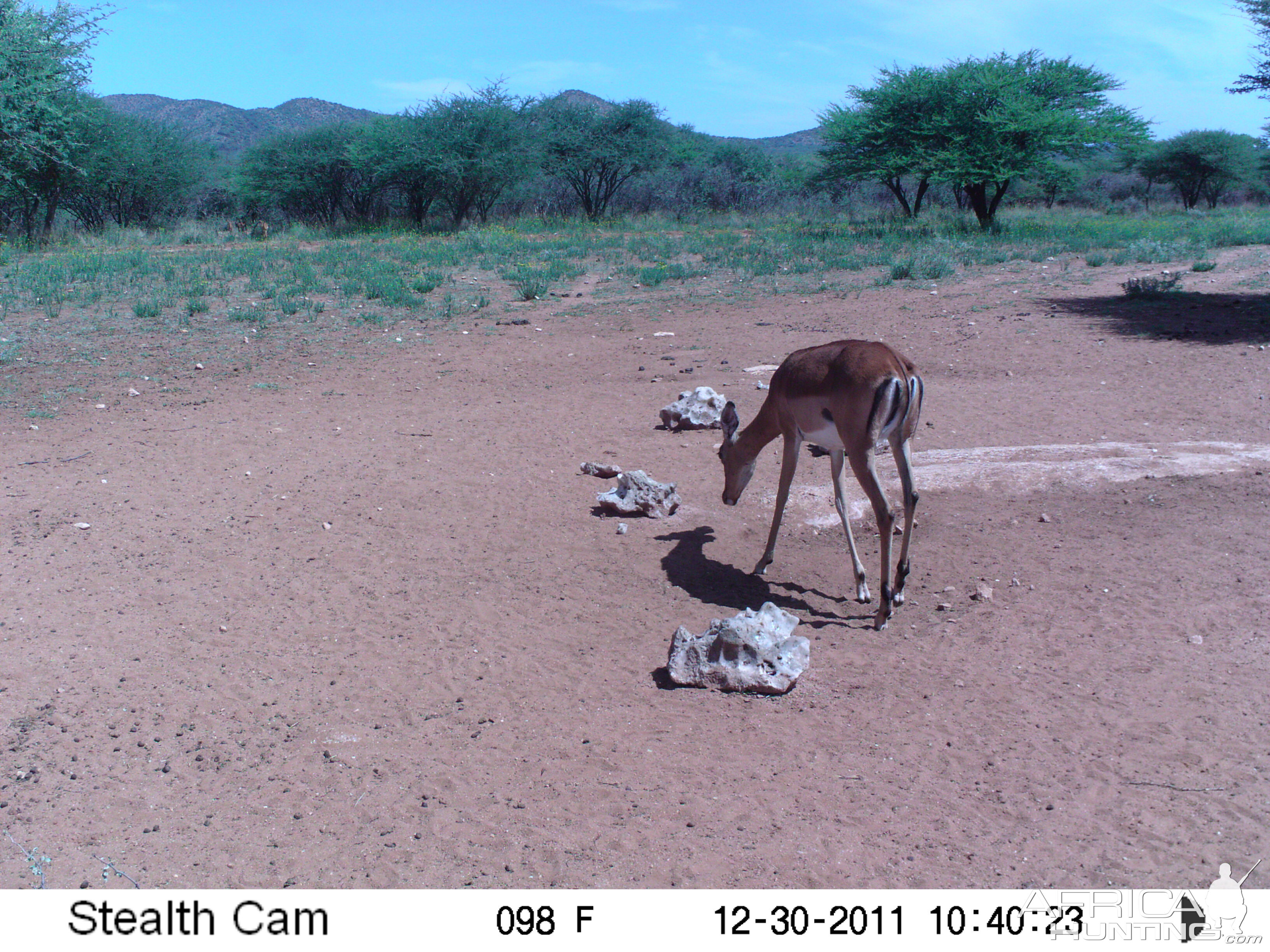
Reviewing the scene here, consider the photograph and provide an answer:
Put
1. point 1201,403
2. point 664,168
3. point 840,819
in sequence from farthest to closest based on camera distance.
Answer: point 664,168
point 1201,403
point 840,819

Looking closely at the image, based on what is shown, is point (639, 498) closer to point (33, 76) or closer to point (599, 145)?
point (33, 76)

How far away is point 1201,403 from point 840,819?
782 centimetres

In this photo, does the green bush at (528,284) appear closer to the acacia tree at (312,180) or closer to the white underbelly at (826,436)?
the white underbelly at (826,436)

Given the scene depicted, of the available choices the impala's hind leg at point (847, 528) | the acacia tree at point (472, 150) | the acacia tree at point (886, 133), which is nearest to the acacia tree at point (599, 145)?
the acacia tree at point (472, 150)

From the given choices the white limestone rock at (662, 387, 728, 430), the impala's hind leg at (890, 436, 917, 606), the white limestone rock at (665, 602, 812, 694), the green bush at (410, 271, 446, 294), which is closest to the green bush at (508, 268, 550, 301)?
the green bush at (410, 271, 446, 294)

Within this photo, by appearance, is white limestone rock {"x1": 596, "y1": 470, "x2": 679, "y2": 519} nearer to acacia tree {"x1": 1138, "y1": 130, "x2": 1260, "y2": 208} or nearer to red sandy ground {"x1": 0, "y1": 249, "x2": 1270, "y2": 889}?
red sandy ground {"x1": 0, "y1": 249, "x2": 1270, "y2": 889}

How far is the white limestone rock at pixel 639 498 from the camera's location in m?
6.92

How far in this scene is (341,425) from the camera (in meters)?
9.34

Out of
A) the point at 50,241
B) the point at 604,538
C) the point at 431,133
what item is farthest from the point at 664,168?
the point at 604,538

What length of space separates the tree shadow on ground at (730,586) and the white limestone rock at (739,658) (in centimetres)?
79

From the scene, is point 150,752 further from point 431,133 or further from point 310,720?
point 431,133

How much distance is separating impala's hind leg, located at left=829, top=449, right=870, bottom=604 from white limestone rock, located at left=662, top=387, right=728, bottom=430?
2931 millimetres

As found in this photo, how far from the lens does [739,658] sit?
4.64 metres

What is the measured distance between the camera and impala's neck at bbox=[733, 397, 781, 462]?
6.28 meters
